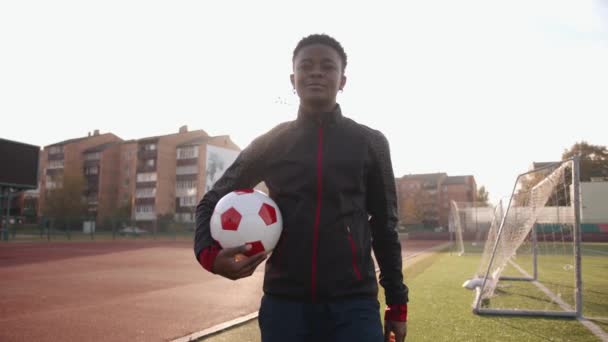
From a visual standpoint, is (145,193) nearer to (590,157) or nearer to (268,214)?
(590,157)

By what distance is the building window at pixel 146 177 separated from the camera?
6669 centimetres

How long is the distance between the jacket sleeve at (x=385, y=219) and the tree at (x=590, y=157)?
2417 inches

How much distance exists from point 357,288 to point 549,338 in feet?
17.5

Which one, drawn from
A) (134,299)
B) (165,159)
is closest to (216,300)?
(134,299)

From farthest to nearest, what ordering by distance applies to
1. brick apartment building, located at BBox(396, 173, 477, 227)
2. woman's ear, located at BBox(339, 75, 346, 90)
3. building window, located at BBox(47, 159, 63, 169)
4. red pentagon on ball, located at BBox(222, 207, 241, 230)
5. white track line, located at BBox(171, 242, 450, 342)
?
brick apartment building, located at BBox(396, 173, 477, 227) < building window, located at BBox(47, 159, 63, 169) < white track line, located at BBox(171, 242, 450, 342) < woman's ear, located at BBox(339, 75, 346, 90) < red pentagon on ball, located at BBox(222, 207, 241, 230)

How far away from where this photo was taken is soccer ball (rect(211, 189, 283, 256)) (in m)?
A: 2.05

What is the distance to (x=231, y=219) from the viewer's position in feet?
6.89

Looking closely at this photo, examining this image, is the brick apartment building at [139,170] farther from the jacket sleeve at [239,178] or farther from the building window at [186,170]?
the jacket sleeve at [239,178]

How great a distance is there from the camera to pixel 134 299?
8.94 m

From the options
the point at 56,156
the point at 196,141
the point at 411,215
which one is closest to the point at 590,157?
the point at 411,215

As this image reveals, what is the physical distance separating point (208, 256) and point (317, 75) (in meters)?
1.06

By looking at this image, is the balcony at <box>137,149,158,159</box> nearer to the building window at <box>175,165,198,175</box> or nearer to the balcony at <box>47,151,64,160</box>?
the building window at <box>175,165,198,175</box>

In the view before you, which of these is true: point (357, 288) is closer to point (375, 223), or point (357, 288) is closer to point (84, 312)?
point (375, 223)

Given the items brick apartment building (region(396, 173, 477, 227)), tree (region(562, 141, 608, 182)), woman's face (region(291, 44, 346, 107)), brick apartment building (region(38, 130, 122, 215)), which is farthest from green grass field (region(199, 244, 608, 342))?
brick apartment building (region(396, 173, 477, 227))
